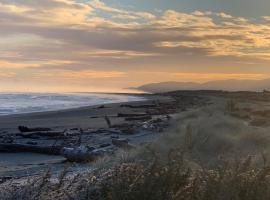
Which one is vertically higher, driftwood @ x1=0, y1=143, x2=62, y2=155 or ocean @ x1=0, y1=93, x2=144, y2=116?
driftwood @ x1=0, y1=143, x2=62, y2=155

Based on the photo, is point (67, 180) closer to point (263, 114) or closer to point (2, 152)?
point (2, 152)

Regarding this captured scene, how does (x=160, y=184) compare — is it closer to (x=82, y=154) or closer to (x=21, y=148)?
(x=82, y=154)

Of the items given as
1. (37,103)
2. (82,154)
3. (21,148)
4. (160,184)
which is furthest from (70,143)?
(37,103)

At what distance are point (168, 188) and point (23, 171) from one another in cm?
548

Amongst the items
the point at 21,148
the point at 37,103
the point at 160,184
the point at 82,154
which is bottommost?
the point at 37,103

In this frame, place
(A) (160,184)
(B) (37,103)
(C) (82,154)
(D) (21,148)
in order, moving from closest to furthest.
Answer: (A) (160,184)
(C) (82,154)
(D) (21,148)
(B) (37,103)

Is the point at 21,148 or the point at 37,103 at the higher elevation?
the point at 21,148

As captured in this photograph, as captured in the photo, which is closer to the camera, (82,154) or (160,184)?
(160,184)

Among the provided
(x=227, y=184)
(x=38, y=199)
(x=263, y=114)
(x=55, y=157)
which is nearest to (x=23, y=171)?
(x=55, y=157)

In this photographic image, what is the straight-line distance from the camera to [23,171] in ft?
33.9

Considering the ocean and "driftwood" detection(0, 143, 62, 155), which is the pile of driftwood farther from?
the ocean

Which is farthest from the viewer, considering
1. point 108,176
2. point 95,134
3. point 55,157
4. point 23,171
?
point 95,134

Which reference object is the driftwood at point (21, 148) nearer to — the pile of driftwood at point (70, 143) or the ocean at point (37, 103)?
the pile of driftwood at point (70, 143)

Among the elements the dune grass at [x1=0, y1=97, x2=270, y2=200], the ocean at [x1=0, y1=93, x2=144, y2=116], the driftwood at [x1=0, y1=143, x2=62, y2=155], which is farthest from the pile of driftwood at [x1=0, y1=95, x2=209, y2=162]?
the ocean at [x1=0, y1=93, x2=144, y2=116]
